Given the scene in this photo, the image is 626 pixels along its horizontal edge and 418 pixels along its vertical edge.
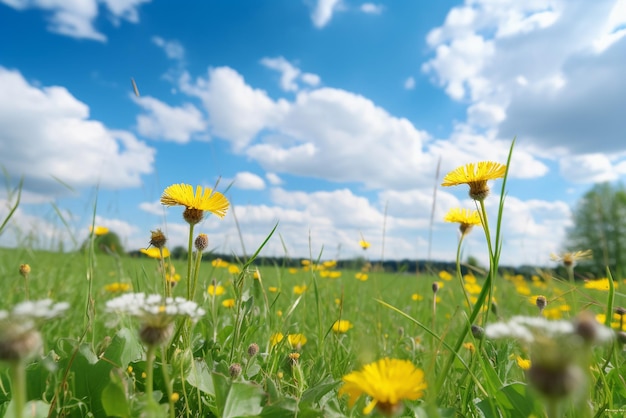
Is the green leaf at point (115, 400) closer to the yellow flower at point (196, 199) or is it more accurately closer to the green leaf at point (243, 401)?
the green leaf at point (243, 401)

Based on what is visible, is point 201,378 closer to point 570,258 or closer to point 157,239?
point 157,239

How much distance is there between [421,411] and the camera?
94cm

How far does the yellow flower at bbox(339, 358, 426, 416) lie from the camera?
0.73 m

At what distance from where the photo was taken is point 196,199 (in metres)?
1.29

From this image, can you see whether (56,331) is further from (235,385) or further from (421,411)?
(421,411)

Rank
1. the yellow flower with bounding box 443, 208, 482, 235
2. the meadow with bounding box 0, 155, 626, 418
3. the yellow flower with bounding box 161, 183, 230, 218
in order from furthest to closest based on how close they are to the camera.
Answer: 1. the yellow flower with bounding box 443, 208, 482, 235
2. the yellow flower with bounding box 161, 183, 230, 218
3. the meadow with bounding box 0, 155, 626, 418

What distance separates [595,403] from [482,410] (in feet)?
1.29

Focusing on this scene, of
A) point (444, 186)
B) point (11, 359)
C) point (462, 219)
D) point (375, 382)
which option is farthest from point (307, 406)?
point (462, 219)

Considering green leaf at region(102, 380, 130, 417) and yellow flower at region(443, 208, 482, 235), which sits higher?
yellow flower at region(443, 208, 482, 235)

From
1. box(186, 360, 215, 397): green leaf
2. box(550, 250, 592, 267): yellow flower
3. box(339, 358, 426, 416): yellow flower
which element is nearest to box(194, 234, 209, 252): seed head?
box(186, 360, 215, 397): green leaf

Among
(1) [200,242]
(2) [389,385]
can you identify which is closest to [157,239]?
(1) [200,242]

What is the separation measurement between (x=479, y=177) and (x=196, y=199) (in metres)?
0.81

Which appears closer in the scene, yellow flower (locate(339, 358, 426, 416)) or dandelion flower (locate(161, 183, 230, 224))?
yellow flower (locate(339, 358, 426, 416))

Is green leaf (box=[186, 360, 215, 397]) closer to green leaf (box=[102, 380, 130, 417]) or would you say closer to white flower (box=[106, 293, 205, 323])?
green leaf (box=[102, 380, 130, 417])
